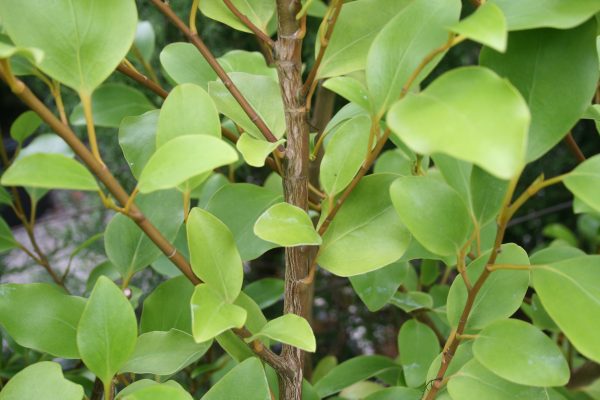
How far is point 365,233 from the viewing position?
357 millimetres

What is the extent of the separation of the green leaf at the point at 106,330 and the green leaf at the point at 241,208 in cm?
11

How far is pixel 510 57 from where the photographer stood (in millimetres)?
302

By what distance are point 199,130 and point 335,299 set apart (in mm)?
819

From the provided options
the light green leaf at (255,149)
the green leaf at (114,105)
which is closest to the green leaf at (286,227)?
the light green leaf at (255,149)

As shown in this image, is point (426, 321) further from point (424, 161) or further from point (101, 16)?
point (101, 16)

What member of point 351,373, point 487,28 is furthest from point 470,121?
point 351,373

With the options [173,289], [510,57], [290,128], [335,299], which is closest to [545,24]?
[510,57]

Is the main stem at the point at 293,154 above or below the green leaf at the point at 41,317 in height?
above

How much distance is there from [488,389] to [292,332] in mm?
115

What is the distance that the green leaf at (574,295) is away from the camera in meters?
0.27

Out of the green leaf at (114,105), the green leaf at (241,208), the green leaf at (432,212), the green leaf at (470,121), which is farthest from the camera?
the green leaf at (114,105)

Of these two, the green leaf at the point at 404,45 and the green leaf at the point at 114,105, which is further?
the green leaf at the point at 114,105

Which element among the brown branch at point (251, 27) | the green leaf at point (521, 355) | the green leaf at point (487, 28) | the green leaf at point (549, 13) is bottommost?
the green leaf at point (521, 355)

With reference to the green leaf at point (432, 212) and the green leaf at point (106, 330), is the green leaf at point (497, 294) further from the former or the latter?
the green leaf at point (106, 330)
